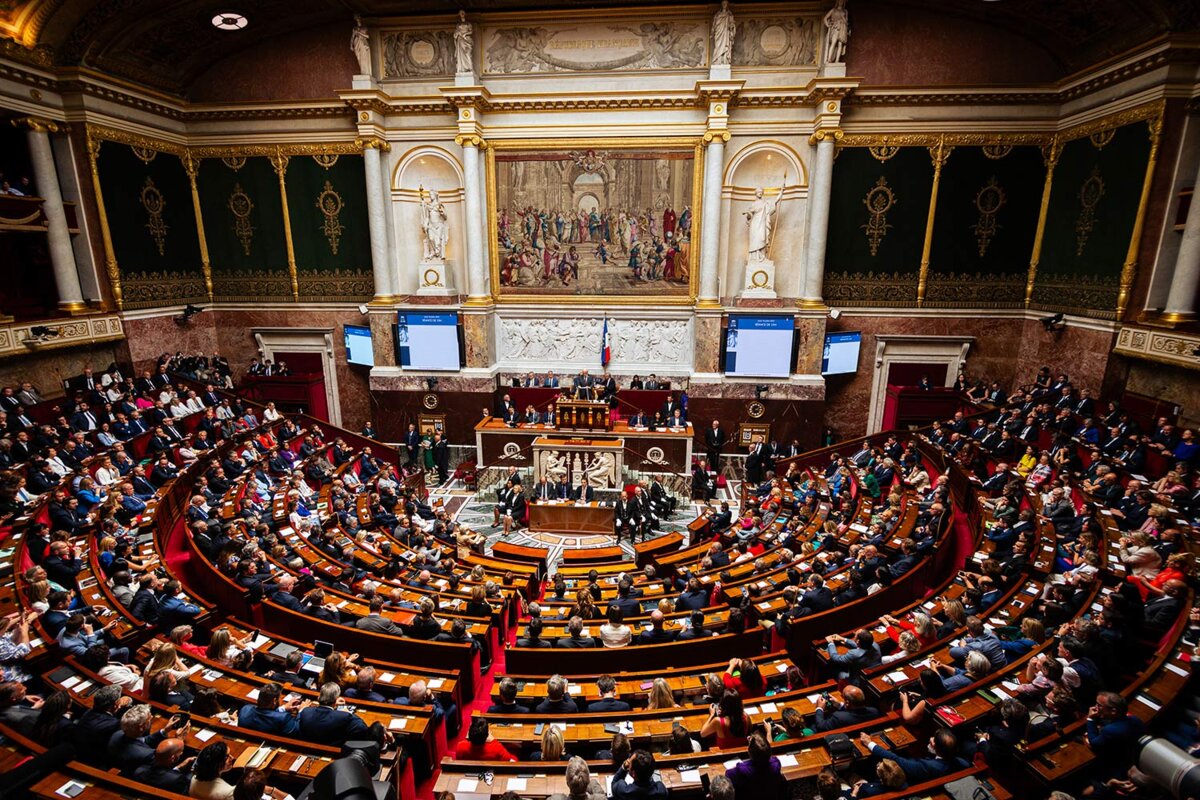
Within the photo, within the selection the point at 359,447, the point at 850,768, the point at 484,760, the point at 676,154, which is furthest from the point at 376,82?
the point at 850,768

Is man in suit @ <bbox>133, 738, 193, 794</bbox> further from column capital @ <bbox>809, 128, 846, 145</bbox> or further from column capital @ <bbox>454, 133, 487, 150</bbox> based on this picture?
column capital @ <bbox>809, 128, 846, 145</bbox>

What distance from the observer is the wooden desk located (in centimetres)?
1430

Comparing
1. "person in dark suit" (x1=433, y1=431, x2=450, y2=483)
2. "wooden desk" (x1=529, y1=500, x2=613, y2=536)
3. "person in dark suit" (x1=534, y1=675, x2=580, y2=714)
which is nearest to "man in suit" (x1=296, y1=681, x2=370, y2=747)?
"person in dark suit" (x1=534, y1=675, x2=580, y2=714)

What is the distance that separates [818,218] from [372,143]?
580 inches

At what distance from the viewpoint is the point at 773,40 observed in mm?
17438

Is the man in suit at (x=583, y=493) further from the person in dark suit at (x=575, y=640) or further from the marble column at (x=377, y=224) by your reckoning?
the marble column at (x=377, y=224)

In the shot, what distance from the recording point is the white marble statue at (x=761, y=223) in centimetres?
1847

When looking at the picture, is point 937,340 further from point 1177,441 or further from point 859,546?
point 859,546

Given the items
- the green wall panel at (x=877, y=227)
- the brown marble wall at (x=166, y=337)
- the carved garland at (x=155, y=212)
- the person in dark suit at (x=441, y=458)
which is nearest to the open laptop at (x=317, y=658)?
the person in dark suit at (x=441, y=458)

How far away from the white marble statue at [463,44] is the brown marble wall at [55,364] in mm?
13709

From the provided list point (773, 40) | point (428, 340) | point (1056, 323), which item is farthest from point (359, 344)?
point (1056, 323)

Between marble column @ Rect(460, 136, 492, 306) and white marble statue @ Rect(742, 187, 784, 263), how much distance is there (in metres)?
9.05

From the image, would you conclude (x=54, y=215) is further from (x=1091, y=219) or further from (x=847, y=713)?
(x=1091, y=219)

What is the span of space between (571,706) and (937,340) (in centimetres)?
1769
